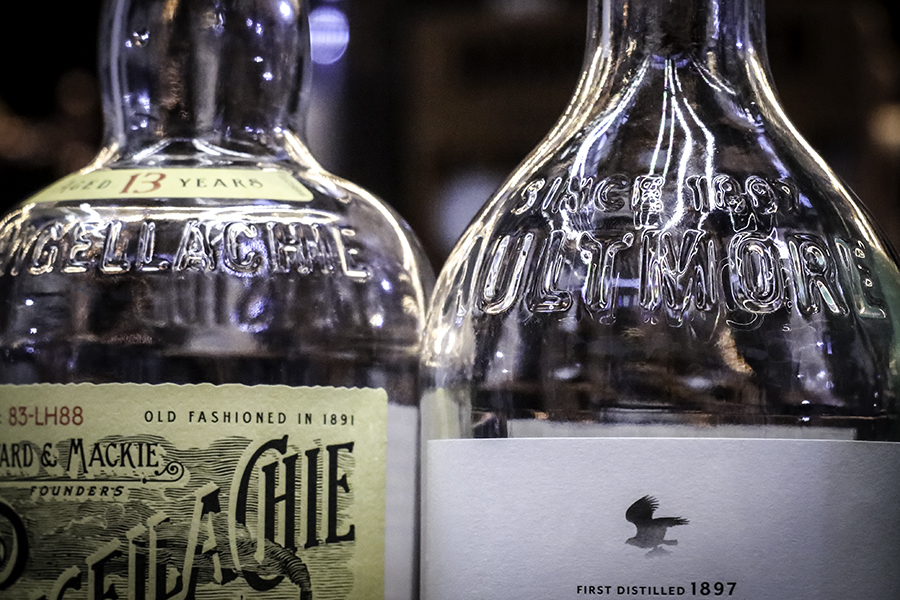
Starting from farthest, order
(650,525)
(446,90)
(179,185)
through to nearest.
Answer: (446,90) < (179,185) < (650,525)

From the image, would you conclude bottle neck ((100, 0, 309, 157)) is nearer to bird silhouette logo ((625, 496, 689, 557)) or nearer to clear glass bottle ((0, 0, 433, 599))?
clear glass bottle ((0, 0, 433, 599))

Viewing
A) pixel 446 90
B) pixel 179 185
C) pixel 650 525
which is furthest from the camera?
pixel 446 90

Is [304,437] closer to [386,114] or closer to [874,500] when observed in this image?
[874,500]

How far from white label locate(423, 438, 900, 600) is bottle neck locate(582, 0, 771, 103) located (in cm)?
13

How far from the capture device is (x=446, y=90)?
1.52 meters

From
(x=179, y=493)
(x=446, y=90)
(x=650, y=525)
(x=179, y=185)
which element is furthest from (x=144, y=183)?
(x=446, y=90)

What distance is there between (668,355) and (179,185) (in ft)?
0.62

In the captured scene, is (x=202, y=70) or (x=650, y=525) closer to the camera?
(x=650, y=525)

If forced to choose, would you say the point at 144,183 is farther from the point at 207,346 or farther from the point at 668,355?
the point at 668,355

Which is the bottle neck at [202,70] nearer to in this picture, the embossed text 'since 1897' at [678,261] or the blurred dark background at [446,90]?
the embossed text 'since 1897' at [678,261]

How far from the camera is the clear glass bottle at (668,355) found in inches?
13.3

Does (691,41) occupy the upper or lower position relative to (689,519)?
upper

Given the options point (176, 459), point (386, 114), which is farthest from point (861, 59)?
point (176, 459)

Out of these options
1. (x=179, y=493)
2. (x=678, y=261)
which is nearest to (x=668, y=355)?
(x=678, y=261)
